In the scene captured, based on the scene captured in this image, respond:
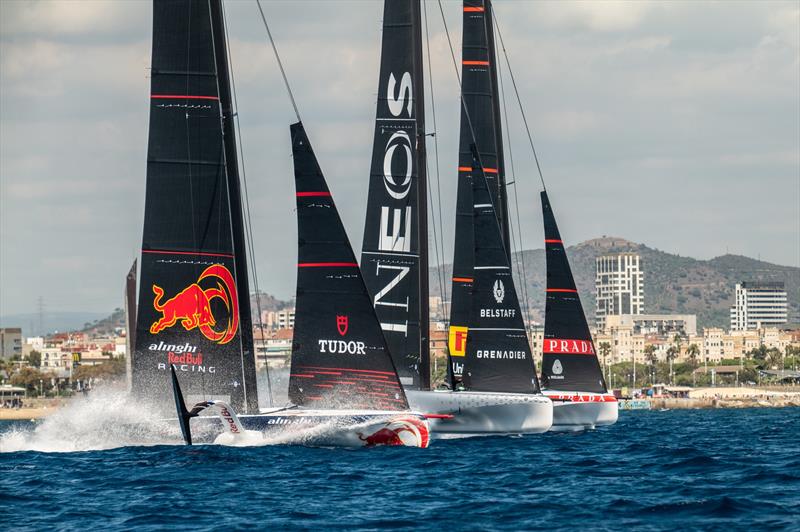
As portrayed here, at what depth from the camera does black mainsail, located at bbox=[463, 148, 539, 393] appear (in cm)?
3925

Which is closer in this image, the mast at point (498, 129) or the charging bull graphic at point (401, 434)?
the charging bull graphic at point (401, 434)

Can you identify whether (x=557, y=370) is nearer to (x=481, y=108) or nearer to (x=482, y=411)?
(x=481, y=108)

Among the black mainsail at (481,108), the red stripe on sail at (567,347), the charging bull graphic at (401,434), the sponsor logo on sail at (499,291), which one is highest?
the black mainsail at (481,108)

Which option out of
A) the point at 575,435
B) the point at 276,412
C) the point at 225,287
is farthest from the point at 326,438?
the point at 575,435

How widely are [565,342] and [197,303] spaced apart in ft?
62.0

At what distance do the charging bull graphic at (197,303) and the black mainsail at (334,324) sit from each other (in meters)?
1.60

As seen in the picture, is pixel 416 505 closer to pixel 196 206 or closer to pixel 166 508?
pixel 166 508

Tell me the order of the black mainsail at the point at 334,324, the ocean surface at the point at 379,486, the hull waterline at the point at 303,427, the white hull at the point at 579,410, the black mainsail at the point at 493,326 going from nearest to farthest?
1. the ocean surface at the point at 379,486
2. the hull waterline at the point at 303,427
3. the black mainsail at the point at 334,324
4. the black mainsail at the point at 493,326
5. the white hull at the point at 579,410

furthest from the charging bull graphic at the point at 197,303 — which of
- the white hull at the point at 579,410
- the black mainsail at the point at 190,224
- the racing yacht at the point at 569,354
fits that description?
the racing yacht at the point at 569,354

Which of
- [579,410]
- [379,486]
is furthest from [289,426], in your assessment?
[579,410]

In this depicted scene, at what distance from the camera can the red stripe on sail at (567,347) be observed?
46312mm

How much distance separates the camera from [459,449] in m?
33.7

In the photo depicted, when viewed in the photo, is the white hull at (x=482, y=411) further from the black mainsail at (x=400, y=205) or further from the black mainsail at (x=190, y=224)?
the black mainsail at (x=190, y=224)

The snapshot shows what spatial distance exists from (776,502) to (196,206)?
45.3 ft
